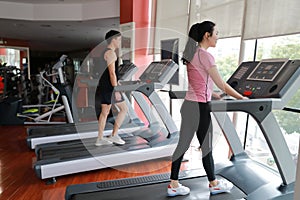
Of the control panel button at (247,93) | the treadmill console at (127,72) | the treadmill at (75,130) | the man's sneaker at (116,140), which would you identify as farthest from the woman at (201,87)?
the treadmill console at (127,72)

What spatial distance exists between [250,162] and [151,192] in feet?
3.66

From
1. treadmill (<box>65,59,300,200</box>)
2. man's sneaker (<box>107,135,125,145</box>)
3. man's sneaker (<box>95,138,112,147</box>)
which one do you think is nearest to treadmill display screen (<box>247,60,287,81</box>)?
treadmill (<box>65,59,300,200</box>)

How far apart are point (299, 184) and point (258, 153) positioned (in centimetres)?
262

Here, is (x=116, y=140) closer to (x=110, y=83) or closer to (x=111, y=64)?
(x=110, y=83)

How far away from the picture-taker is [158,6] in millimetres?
5078

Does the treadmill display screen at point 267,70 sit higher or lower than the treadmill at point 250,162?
higher

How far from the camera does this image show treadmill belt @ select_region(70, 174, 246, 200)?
2248 mm

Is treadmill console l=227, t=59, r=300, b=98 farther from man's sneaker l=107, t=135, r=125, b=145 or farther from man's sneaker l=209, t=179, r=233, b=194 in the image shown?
man's sneaker l=107, t=135, r=125, b=145

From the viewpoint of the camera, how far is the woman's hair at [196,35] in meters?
2.02

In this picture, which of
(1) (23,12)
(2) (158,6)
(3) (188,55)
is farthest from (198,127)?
(1) (23,12)

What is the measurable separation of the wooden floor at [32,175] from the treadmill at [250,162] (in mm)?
485

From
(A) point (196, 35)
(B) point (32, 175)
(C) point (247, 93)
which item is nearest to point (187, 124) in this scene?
(C) point (247, 93)

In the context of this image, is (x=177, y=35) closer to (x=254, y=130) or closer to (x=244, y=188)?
(x=254, y=130)

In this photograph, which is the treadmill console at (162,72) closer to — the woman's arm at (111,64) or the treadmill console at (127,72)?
the woman's arm at (111,64)
